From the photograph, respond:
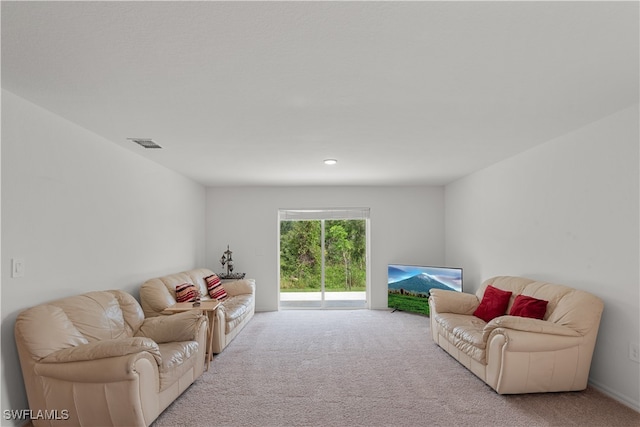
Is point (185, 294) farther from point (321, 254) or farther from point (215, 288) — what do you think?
point (321, 254)

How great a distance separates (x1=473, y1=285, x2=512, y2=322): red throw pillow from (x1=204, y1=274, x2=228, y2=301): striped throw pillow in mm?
3721

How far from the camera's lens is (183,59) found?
220 centimetres

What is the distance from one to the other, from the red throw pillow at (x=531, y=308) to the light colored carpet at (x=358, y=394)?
0.71 m

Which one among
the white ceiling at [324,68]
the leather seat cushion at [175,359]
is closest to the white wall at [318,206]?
the white ceiling at [324,68]

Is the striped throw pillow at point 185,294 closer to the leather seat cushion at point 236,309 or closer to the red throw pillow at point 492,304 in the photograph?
the leather seat cushion at point 236,309

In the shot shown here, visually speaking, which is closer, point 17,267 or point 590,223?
point 17,267

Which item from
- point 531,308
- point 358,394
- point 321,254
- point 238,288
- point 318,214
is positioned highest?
point 318,214

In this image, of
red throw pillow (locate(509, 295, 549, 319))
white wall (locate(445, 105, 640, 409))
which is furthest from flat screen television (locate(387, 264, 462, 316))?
red throw pillow (locate(509, 295, 549, 319))

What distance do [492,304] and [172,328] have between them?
137 inches

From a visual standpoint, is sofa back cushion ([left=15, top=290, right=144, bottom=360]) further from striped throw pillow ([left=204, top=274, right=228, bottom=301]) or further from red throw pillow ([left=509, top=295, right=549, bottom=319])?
red throw pillow ([left=509, top=295, right=549, bottom=319])

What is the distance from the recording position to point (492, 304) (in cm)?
448

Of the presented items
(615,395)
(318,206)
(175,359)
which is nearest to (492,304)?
(615,395)

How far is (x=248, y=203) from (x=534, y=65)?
5.91m

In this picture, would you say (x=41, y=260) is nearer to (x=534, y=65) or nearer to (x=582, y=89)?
(x=534, y=65)
